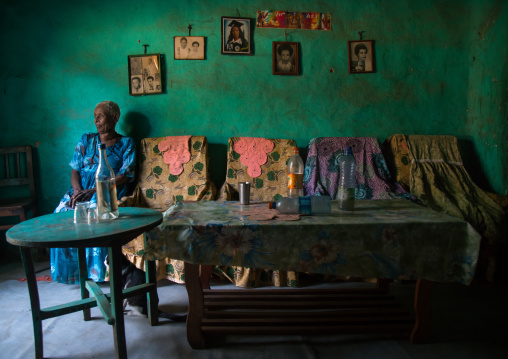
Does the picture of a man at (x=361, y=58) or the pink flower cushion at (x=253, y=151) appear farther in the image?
the picture of a man at (x=361, y=58)

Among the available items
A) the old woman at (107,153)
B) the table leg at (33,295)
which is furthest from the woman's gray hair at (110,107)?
the table leg at (33,295)

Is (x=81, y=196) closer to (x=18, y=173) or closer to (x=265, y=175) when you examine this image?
(x=18, y=173)

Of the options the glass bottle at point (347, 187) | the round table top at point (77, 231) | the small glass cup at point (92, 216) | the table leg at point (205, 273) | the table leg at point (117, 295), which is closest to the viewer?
the round table top at point (77, 231)

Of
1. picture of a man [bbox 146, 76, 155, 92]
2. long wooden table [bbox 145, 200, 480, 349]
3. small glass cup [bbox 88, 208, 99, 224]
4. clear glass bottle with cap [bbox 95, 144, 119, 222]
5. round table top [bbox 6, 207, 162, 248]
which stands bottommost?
long wooden table [bbox 145, 200, 480, 349]

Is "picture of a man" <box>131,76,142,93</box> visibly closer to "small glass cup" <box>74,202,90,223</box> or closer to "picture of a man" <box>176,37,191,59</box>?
"picture of a man" <box>176,37,191,59</box>

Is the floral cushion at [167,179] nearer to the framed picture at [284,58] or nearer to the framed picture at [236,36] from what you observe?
the framed picture at [236,36]

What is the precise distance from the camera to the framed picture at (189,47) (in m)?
3.22

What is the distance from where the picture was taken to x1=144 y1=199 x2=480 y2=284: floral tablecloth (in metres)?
1.51

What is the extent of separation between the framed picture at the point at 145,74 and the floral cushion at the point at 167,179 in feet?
1.75

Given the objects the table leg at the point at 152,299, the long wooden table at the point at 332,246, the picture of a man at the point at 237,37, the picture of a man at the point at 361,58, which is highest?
the picture of a man at the point at 237,37

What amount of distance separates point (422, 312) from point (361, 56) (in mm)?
2586

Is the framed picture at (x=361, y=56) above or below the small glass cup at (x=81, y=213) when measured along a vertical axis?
above

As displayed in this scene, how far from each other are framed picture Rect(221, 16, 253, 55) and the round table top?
87.2 inches

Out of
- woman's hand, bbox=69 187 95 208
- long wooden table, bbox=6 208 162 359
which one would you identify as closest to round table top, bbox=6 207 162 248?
long wooden table, bbox=6 208 162 359
